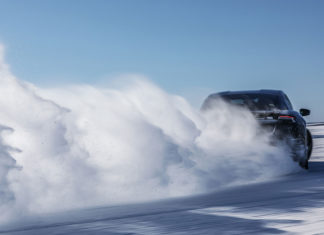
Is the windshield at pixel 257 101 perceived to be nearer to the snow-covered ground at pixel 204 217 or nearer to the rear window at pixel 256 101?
the rear window at pixel 256 101

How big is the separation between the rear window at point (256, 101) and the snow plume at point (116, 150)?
0.34m

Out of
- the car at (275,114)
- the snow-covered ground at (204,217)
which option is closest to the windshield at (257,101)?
the car at (275,114)

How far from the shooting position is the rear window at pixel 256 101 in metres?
8.95

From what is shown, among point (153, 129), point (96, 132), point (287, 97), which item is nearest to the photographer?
point (96, 132)

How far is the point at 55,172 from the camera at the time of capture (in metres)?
5.91

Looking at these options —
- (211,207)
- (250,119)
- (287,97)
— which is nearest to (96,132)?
(211,207)

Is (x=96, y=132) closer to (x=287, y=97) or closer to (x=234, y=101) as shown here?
(x=234, y=101)

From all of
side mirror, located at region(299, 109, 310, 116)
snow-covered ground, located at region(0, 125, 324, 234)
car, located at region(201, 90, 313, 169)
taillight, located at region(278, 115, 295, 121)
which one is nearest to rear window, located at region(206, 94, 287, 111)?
car, located at region(201, 90, 313, 169)

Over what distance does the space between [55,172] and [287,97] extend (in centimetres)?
558

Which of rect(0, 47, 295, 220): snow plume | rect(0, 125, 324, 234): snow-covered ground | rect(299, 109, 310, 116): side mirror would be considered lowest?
rect(0, 125, 324, 234): snow-covered ground

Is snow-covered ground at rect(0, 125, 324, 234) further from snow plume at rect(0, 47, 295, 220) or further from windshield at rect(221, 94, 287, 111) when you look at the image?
windshield at rect(221, 94, 287, 111)

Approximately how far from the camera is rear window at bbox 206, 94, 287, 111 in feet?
29.4

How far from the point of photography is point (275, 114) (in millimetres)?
8641

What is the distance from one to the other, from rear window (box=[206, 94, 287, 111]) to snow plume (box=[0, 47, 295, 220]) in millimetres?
342
